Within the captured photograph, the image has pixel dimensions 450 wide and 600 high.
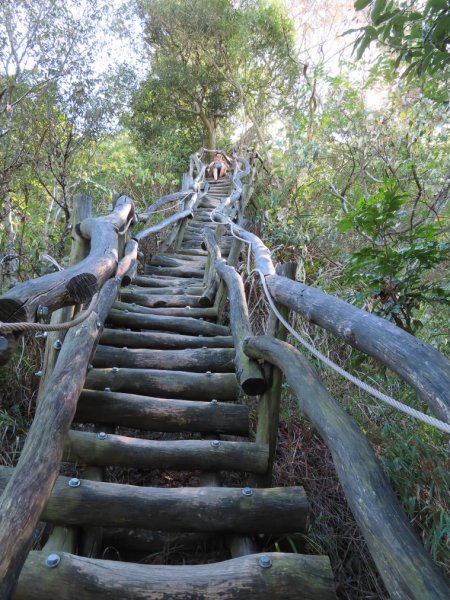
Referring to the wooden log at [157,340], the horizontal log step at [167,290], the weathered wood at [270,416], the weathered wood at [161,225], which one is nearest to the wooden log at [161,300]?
the horizontal log step at [167,290]

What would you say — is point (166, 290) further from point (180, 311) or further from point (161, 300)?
point (180, 311)

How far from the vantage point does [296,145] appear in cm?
520

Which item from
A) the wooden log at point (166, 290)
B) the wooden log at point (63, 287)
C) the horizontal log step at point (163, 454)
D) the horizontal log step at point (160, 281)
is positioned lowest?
the horizontal log step at point (163, 454)

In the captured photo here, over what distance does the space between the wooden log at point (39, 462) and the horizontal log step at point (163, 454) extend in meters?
0.32

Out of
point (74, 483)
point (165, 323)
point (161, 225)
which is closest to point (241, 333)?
point (165, 323)

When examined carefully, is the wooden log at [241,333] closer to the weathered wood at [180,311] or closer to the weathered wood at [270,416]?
the weathered wood at [270,416]

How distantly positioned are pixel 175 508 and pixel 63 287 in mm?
1125

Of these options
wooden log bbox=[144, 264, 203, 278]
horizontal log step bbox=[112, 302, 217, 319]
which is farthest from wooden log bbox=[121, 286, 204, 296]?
wooden log bbox=[144, 264, 203, 278]

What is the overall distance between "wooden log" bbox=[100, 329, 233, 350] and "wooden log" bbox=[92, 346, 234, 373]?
0.53 feet

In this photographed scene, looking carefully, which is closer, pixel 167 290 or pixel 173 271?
pixel 167 290

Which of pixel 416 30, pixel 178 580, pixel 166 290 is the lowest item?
pixel 178 580

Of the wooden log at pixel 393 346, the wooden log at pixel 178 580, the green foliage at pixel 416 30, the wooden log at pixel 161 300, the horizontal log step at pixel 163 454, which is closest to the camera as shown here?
the wooden log at pixel 393 346

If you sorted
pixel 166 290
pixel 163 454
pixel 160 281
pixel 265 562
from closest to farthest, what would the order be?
pixel 265 562 → pixel 163 454 → pixel 166 290 → pixel 160 281

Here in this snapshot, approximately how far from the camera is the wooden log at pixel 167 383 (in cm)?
263
